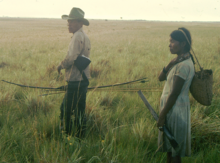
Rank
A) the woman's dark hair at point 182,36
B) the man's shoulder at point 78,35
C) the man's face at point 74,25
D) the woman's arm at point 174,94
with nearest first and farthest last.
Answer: the woman's arm at point 174,94 < the woman's dark hair at point 182,36 < the man's shoulder at point 78,35 < the man's face at point 74,25

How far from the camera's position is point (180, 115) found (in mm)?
1981

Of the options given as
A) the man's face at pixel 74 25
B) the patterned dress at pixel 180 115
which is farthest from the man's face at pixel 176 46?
the man's face at pixel 74 25

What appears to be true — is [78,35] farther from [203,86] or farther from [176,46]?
[203,86]

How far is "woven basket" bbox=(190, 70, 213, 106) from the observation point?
1855mm

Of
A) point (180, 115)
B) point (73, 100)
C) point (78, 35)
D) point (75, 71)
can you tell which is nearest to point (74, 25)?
point (78, 35)

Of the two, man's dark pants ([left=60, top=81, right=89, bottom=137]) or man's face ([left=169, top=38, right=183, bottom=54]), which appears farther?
man's dark pants ([left=60, top=81, right=89, bottom=137])

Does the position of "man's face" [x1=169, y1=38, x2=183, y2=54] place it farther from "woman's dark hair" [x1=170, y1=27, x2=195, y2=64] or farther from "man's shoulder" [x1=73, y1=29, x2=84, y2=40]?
"man's shoulder" [x1=73, y1=29, x2=84, y2=40]

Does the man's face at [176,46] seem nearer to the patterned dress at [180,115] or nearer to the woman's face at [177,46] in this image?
the woman's face at [177,46]

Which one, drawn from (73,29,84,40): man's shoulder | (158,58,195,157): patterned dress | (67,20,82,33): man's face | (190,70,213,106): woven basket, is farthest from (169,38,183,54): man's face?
(67,20,82,33): man's face

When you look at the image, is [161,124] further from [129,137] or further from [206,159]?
[206,159]

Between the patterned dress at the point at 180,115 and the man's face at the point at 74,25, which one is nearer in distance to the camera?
the patterned dress at the point at 180,115

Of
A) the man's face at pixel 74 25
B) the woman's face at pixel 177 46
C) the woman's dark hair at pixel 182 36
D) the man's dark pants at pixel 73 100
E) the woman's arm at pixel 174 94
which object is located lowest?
the man's dark pants at pixel 73 100

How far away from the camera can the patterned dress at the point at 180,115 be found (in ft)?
6.18

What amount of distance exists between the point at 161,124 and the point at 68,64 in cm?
156
